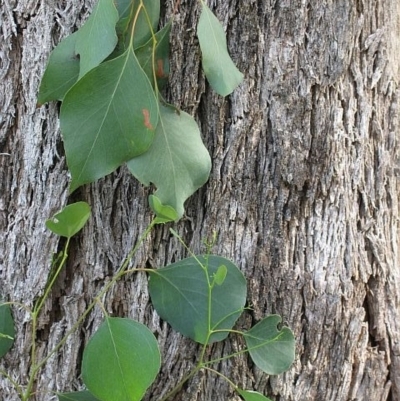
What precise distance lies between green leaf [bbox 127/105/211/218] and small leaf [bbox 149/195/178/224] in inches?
1.1

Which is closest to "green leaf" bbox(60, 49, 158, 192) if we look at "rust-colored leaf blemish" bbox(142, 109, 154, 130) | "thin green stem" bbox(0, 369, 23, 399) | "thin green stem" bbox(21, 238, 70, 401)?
"rust-colored leaf blemish" bbox(142, 109, 154, 130)

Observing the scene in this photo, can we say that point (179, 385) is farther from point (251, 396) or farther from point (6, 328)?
point (6, 328)

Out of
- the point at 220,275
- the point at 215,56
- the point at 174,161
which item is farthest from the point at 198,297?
the point at 215,56

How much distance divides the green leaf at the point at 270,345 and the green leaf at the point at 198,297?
0.11ft

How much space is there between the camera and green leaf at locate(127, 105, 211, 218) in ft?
2.51

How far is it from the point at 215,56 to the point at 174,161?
0.47 ft

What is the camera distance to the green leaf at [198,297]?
0.78 metres

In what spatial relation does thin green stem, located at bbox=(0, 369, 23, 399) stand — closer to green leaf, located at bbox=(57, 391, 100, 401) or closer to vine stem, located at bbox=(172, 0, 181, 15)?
green leaf, located at bbox=(57, 391, 100, 401)

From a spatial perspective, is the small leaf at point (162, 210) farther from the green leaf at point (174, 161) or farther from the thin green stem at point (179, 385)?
the thin green stem at point (179, 385)

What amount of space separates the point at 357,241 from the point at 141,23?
42cm

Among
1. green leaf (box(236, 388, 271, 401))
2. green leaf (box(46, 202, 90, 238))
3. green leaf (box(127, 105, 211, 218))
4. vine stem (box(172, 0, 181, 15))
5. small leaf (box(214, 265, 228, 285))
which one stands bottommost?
green leaf (box(236, 388, 271, 401))

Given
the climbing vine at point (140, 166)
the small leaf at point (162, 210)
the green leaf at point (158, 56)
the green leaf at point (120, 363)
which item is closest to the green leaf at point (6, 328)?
the climbing vine at point (140, 166)

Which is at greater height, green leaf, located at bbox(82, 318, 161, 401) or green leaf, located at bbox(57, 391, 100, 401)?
green leaf, located at bbox(82, 318, 161, 401)

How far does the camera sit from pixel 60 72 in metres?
Result: 0.79
